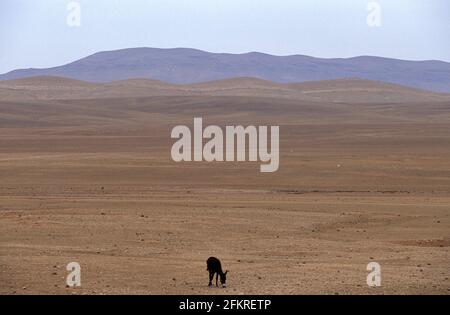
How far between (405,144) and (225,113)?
3506 cm

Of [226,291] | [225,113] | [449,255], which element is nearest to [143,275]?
[226,291]

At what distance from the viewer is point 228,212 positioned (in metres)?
22.6

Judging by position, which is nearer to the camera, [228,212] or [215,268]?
[215,268]

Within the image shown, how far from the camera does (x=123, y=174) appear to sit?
35.3 meters

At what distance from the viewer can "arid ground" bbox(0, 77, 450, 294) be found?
13.5 metres

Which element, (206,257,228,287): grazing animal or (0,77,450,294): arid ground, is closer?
(206,257,228,287): grazing animal

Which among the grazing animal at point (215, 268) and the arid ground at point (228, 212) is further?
the arid ground at point (228, 212)

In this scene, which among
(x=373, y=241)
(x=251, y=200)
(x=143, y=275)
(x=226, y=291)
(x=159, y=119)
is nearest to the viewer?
(x=226, y=291)

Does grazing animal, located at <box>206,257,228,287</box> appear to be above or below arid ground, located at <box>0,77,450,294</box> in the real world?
above

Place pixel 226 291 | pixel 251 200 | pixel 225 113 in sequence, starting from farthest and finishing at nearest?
pixel 225 113 < pixel 251 200 < pixel 226 291

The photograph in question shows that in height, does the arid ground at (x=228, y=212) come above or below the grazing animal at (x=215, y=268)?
below

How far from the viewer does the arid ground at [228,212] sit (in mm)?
13508

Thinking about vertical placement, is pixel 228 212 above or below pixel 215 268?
below

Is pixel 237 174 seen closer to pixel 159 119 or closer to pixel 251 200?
pixel 251 200
